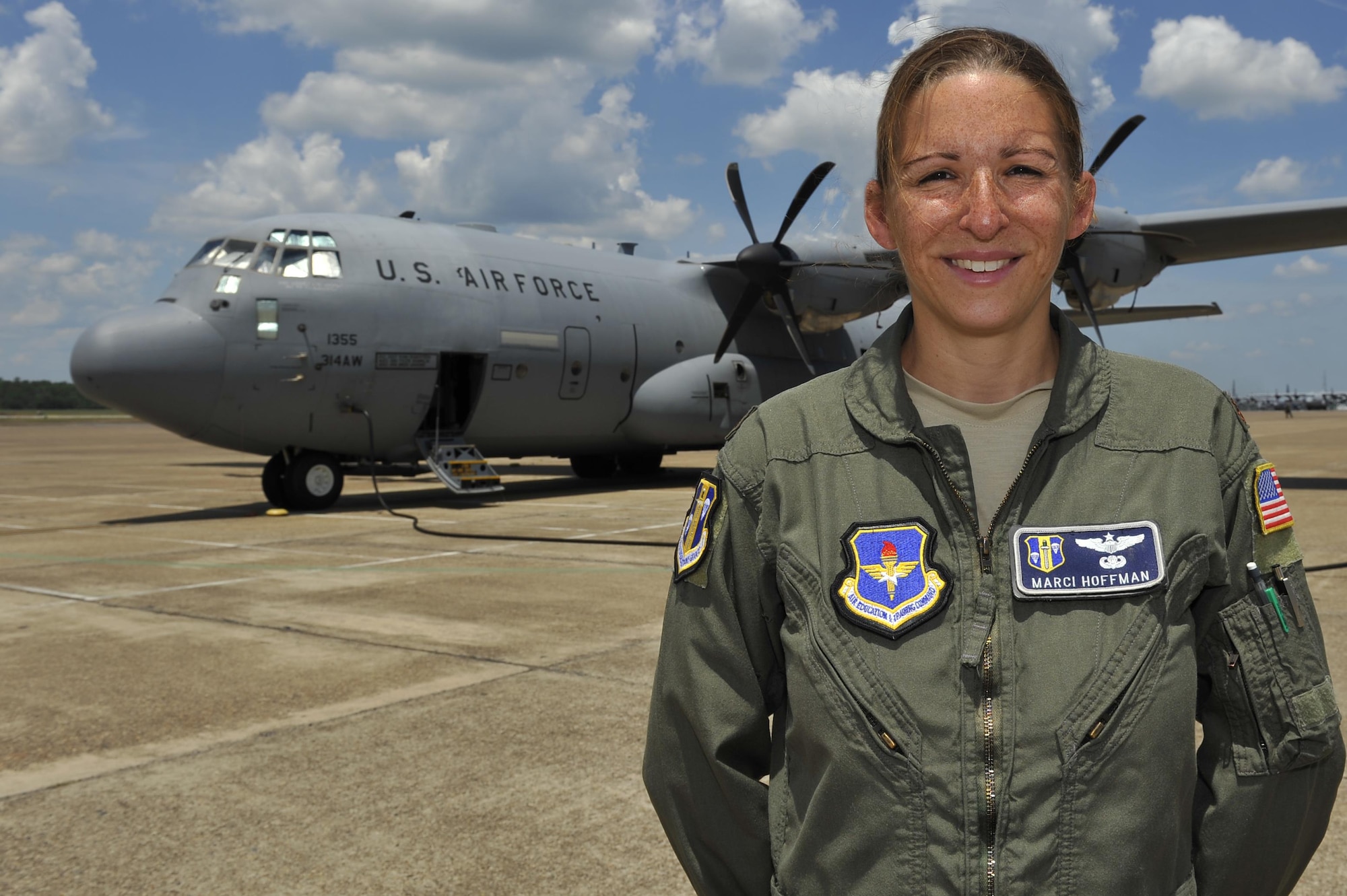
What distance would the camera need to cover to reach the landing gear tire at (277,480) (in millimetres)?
14828

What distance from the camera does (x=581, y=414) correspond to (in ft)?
55.9

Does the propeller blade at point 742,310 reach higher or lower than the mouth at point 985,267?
higher

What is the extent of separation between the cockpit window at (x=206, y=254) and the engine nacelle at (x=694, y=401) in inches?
268

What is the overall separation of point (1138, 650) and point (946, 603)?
28 cm

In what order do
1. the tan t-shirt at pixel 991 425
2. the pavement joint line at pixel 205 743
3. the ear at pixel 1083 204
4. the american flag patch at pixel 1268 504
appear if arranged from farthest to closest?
the pavement joint line at pixel 205 743 < the ear at pixel 1083 204 < the tan t-shirt at pixel 991 425 < the american flag patch at pixel 1268 504

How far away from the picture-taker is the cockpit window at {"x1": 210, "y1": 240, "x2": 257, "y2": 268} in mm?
13516

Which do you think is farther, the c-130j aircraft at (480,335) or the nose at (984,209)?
the c-130j aircraft at (480,335)

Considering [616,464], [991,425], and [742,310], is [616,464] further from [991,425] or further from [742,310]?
[991,425]

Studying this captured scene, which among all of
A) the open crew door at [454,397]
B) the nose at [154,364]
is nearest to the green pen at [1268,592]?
→ the nose at [154,364]

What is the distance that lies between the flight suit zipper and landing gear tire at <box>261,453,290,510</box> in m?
14.4

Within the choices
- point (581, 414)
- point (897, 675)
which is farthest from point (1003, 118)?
point (581, 414)

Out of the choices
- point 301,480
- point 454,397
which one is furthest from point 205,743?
point 454,397

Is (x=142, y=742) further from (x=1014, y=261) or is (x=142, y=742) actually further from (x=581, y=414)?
(x=581, y=414)

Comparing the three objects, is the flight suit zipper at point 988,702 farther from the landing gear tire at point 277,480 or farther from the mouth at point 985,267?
the landing gear tire at point 277,480
